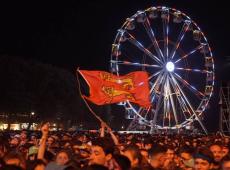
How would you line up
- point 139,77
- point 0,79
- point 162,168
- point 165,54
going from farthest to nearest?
point 0,79 < point 165,54 < point 139,77 < point 162,168

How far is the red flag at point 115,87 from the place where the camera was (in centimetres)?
1817

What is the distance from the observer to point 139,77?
20250mm

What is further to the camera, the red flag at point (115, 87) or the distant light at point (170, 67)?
the distant light at point (170, 67)

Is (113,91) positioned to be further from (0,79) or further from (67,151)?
(0,79)

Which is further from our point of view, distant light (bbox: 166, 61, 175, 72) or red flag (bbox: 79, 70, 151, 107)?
distant light (bbox: 166, 61, 175, 72)

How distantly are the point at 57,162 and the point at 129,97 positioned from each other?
35.9ft

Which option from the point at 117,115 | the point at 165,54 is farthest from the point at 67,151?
the point at 117,115

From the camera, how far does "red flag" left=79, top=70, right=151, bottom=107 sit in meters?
18.2

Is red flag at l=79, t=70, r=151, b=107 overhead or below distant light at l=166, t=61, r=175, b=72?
below

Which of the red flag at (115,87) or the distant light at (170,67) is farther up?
the distant light at (170,67)

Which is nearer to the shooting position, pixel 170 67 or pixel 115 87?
pixel 115 87

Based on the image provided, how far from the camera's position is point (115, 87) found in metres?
18.8

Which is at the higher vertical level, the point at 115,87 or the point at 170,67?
the point at 170,67

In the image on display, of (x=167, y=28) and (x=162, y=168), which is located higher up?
(x=167, y=28)
